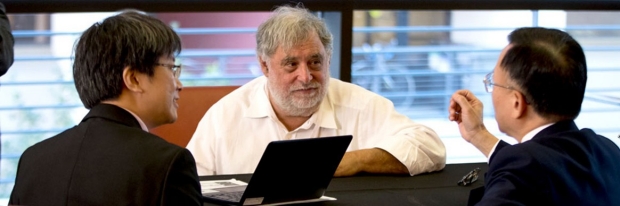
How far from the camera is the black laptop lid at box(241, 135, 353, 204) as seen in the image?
81.0 inches

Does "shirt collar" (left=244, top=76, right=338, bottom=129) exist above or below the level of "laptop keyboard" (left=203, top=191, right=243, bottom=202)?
above

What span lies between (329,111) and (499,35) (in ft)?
6.38

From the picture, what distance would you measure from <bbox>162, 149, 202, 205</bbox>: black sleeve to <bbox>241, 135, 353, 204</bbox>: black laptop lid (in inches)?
11.9

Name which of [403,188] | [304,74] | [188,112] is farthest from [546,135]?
[188,112]

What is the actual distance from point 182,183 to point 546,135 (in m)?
0.77

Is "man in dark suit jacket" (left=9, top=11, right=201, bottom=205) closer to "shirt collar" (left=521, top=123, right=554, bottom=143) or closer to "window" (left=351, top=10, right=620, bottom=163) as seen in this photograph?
"shirt collar" (left=521, top=123, right=554, bottom=143)

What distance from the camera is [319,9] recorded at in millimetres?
3887

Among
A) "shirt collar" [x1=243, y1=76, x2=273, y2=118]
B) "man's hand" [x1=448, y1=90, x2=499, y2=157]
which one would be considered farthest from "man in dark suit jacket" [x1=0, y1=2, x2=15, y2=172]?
"man's hand" [x1=448, y1=90, x2=499, y2=157]

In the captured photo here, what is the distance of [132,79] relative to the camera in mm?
1838

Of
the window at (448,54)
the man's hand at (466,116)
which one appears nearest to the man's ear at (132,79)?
the man's hand at (466,116)

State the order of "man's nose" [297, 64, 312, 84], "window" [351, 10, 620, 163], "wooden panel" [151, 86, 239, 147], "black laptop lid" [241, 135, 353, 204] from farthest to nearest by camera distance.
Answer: "window" [351, 10, 620, 163] → "wooden panel" [151, 86, 239, 147] → "man's nose" [297, 64, 312, 84] → "black laptop lid" [241, 135, 353, 204]

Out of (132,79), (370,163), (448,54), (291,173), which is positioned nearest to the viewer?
(132,79)

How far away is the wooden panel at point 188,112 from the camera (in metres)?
3.10

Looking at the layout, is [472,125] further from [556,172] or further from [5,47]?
[5,47]
